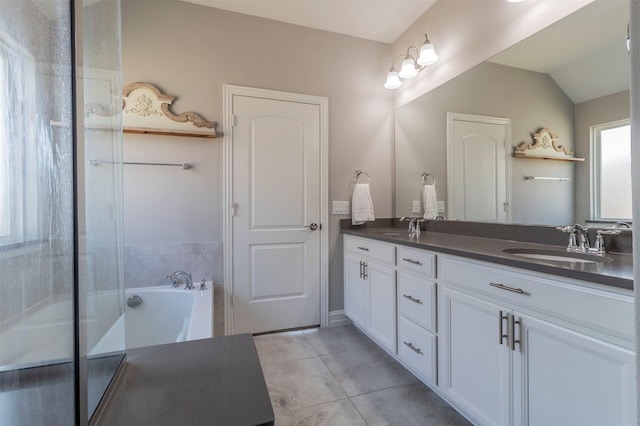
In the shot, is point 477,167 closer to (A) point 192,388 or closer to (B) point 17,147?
(A) point 192,388

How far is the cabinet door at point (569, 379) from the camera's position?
834mm

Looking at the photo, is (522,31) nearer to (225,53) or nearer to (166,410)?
(225,53)

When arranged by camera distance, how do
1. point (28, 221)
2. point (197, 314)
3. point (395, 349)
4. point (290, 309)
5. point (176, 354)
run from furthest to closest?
point (290, 309) < point (395, 349) < point (197, 314) < point (176, 354) < point (28, 221)

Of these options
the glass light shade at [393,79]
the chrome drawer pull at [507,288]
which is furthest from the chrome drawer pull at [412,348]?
the glass light shade at [393,79]

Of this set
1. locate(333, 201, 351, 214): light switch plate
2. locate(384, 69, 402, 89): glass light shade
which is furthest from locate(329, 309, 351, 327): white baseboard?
locate(384, 69, 402, 89): glass light shade

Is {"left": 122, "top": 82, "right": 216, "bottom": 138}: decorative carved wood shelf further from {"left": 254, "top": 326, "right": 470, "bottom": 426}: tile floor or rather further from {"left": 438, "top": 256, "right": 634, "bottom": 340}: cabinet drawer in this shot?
{"left": 438, "top": 256, "right": 634, "bottom": 340}: cabinet drawer

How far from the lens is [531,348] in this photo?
1.07 meters

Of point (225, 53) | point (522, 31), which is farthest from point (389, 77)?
point (225, 53)

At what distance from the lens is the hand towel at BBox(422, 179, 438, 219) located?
243cm

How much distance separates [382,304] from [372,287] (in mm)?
168

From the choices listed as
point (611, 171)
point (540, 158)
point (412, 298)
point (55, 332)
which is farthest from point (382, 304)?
point (55, 332)

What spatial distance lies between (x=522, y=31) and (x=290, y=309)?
2589 millimetres

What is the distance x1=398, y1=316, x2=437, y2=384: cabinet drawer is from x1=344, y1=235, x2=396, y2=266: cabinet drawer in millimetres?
399

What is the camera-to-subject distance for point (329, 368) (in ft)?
6.37
